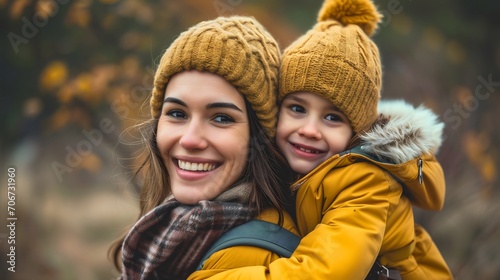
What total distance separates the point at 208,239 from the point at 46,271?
444 cm

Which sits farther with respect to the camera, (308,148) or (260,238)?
(308,148)

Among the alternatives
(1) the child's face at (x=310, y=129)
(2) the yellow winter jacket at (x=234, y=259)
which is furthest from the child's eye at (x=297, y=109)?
(2) the yellow winter jacket at (x=234, y=259)

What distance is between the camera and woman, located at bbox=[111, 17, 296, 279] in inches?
87.4

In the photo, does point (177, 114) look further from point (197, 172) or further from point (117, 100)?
point (117, 100)

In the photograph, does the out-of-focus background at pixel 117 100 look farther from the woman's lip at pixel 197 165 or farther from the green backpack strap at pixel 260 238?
the green backpack strap at pixel 260 238

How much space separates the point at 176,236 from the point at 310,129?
745mm

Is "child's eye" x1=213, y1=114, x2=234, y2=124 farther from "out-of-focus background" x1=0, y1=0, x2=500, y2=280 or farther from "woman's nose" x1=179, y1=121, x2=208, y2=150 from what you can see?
"out-of-focus background" x1=0, y1=0, x2=500, y2=280

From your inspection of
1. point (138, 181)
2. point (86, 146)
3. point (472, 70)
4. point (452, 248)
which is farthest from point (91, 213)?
point (472, 70)

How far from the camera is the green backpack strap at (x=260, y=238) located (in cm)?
210

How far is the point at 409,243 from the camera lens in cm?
232

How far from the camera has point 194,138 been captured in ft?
7.43

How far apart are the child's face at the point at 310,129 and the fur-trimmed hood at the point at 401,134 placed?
5.0 inches

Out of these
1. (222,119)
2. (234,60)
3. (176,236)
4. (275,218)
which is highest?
(234,60)

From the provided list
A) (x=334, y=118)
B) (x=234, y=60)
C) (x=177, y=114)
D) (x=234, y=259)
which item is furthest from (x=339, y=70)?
(x=234, y=259)
